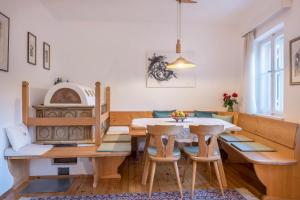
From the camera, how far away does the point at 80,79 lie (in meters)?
4.87

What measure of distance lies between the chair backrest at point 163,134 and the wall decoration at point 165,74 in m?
2.22

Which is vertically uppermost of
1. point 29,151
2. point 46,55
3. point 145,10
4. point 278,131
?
point 145,10

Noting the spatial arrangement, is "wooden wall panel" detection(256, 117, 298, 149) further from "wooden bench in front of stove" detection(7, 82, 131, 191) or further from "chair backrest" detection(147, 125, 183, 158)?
"wooden bench in front of stove" detection(7, 82, 131, 191)

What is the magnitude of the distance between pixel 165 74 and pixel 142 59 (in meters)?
0.54

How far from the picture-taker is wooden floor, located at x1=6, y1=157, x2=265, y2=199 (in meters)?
2.96

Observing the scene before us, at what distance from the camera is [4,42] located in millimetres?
2799

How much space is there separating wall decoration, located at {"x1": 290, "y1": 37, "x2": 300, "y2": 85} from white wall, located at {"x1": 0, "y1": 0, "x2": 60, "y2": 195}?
11.2 ft

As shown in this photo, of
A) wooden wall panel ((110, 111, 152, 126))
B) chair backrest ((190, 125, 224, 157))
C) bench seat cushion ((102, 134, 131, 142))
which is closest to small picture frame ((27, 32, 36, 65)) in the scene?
bench seat cushion ((102, 134, 131, 142))

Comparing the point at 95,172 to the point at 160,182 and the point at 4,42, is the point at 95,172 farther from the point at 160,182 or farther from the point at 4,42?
the point at 4,42

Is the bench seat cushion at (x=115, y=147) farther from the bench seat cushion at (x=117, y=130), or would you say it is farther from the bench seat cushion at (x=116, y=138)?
the bench seat cushion at (x=117, y=130)

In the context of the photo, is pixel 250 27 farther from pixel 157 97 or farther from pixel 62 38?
pixel 62 38

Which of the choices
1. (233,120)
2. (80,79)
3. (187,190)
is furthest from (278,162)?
(80,79)

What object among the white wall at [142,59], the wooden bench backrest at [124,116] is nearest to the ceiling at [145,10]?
the white wall at [142,59]

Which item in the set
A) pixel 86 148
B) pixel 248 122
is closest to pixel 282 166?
pixel 248 122
